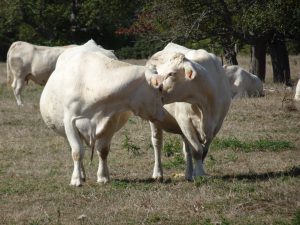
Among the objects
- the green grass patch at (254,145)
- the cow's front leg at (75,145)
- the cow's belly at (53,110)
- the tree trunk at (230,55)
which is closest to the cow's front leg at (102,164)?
the cow's front leg at (75,145)

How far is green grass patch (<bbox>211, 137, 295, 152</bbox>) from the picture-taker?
1290 centimetres

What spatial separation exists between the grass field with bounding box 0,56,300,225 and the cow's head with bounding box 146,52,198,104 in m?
1.06

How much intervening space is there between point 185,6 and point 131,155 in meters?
11.9

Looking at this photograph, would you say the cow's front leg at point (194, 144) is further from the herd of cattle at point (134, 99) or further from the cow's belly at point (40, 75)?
the cow's belly at point (40, 75)

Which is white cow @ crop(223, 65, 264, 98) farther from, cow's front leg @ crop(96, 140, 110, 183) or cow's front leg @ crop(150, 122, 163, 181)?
cow's front leg @ crop(96, 140, 110, 183)

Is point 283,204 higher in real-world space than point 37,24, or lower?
higher

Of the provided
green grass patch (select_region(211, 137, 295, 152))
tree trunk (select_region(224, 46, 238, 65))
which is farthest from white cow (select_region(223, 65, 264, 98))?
green grass patch (select_region(211, 137, 295, 152))

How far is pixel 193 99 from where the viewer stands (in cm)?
1023

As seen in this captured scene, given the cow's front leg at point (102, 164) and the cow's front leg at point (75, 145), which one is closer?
the cow's front leg at point (75, 145)

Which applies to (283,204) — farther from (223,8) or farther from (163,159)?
(223,8)

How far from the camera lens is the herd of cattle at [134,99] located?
9.77m

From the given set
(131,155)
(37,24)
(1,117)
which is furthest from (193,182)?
(37,24)

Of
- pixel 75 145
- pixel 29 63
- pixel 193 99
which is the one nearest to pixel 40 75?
pixel 29 63

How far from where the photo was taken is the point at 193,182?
393 inches
